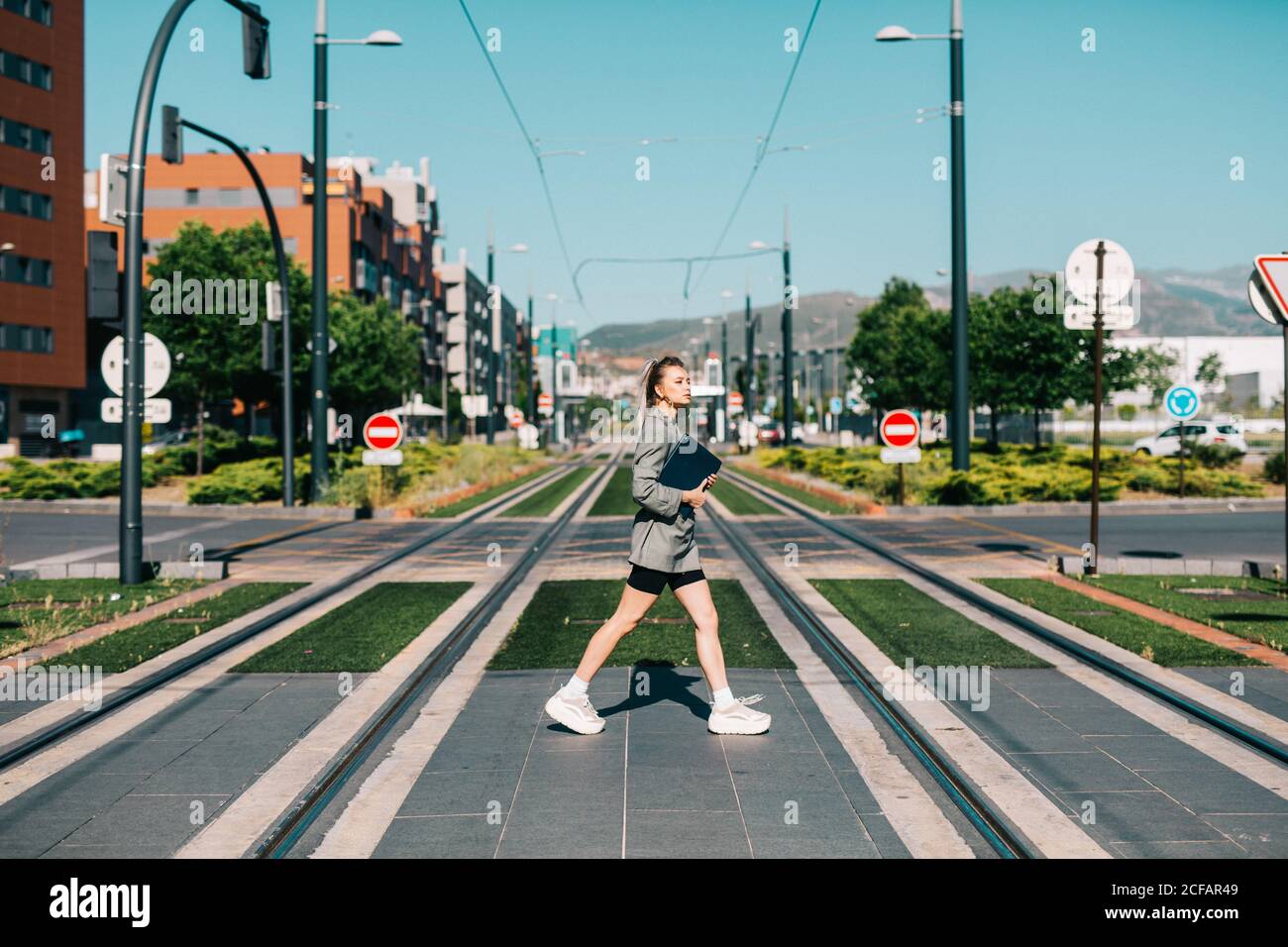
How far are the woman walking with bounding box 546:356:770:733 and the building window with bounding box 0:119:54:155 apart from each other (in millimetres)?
57754

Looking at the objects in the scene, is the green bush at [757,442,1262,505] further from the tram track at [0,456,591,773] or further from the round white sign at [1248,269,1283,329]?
the round white sign at [1248,269,1283,329]

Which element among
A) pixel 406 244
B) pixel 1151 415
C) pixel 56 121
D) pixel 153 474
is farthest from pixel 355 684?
pixel 1151 415

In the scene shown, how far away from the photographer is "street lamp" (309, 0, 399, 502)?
944 inches

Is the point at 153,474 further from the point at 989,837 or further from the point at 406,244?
the point at 406,244

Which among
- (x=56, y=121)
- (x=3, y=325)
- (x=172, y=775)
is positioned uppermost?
(x=56, y=121)

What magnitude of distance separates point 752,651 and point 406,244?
9805 centimetres

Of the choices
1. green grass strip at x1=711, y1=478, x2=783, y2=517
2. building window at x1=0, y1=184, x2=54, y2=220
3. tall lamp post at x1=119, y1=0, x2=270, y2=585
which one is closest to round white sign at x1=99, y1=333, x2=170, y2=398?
tall lamp post at x1=119, y1=0, x2=270, y2=585

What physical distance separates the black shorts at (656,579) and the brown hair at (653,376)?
836mm

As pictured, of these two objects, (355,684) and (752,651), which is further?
(752,651)

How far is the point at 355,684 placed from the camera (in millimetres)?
8219
